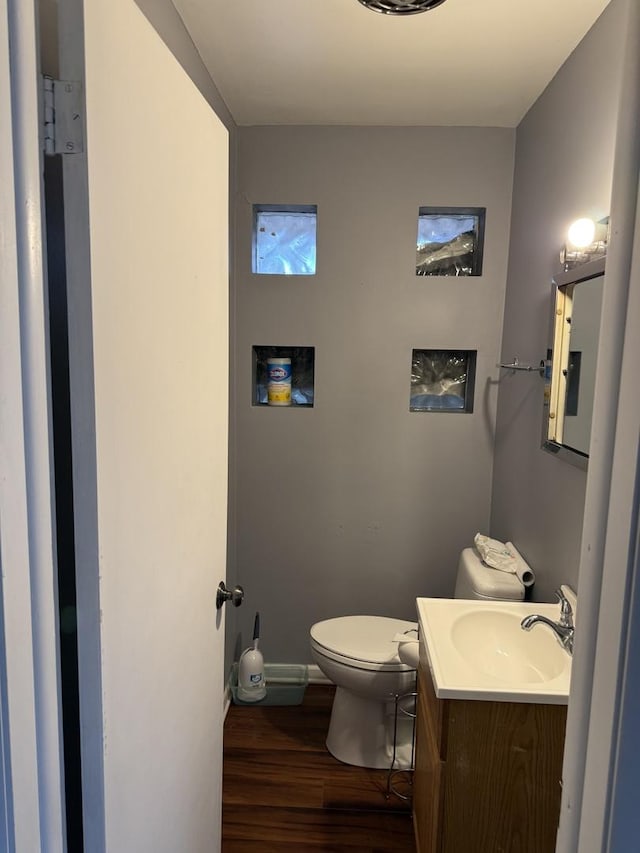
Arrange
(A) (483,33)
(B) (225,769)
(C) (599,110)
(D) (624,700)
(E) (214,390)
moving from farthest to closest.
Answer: (B) (225,769), (A) (483,33), (C) (599,110), (E) (214,390), (D) (624,700)

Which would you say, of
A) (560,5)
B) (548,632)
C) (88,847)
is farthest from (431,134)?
(88,847)

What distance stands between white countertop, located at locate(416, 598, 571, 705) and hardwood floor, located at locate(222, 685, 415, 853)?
2.39 feet

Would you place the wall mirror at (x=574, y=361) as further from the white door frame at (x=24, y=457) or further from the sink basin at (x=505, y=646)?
the white door frame at (x=24, y=457)

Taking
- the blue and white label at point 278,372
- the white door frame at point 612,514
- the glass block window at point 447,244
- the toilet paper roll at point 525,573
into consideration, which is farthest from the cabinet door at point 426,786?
the glass block window at point 447,244

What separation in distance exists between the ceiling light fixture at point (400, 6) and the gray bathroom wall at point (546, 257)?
477 mm

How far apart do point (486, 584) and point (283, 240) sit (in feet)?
5.40

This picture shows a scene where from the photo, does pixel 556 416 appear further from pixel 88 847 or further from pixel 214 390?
pixel 88 847

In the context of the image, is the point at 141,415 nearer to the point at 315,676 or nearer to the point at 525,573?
the point at 525,573

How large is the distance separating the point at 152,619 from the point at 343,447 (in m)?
1.55

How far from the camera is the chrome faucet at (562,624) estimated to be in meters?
1.35

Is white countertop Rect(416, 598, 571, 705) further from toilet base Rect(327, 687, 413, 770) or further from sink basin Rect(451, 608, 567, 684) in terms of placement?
toilet base Rect(327, 687, 413, 770)

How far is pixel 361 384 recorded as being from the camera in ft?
7.96

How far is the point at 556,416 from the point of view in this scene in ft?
5.64

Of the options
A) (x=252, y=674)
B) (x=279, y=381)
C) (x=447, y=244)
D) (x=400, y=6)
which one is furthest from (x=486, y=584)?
(x=400, y=6)
